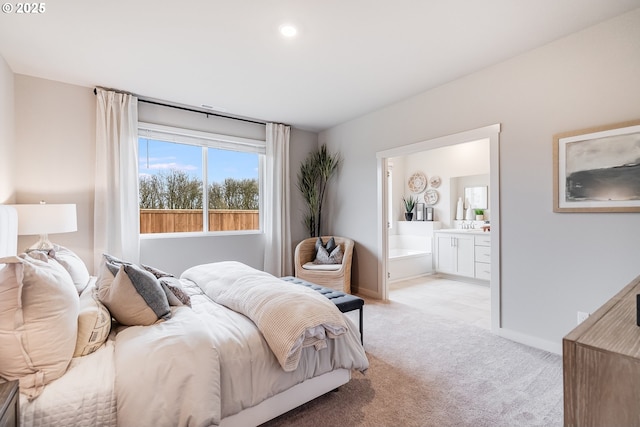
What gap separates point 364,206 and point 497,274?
1.93 metres

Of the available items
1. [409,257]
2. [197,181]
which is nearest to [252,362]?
[197,181]

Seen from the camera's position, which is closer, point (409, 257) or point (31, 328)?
point (31, 328)

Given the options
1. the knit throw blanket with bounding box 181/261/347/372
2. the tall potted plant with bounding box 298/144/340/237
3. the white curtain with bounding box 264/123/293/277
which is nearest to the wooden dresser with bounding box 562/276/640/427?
the knit throw blanket with bounding box 181/261/347/372

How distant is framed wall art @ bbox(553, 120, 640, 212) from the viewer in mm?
2102

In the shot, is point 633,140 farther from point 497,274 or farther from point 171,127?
point 171,127

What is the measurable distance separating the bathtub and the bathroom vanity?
7.1 inches

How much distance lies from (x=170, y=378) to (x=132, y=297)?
551 mm

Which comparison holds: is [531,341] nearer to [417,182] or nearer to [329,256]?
[329,256]

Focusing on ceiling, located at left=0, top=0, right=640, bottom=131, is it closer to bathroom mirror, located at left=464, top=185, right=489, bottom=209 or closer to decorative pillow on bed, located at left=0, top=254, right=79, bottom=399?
decorative pillow on bed, located at left=0, top=254, right=79, bottom=399

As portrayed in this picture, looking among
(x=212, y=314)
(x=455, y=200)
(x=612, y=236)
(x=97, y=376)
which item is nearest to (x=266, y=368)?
(x=212, y=314)

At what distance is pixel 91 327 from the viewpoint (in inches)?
54.9

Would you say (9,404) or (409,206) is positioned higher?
(409,206)

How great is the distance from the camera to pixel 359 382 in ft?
6.76

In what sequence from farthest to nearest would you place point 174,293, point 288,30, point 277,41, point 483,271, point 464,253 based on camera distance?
point 464,253 → point 483,271 → point 277,41 → point 288,30 → point 174,293
